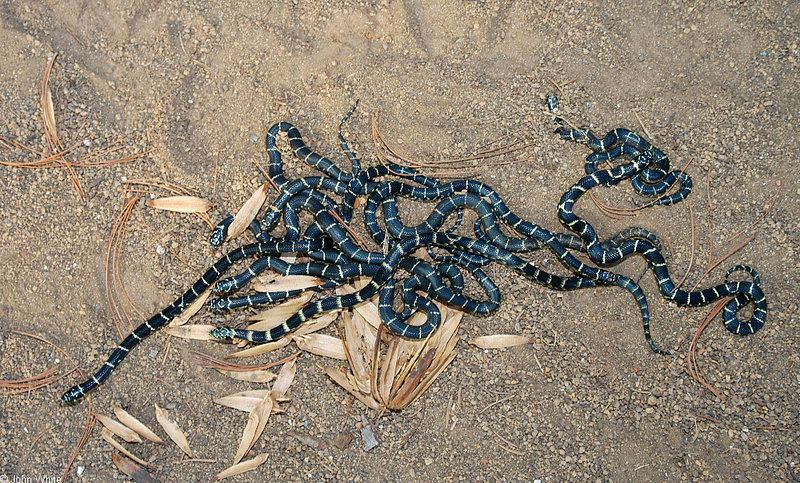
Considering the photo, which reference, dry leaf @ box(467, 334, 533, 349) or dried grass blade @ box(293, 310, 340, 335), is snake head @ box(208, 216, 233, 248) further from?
dry leaf @ box(467, 334, 533, 349)

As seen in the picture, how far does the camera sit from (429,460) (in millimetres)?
4887

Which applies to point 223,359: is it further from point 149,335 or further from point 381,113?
point 381,113

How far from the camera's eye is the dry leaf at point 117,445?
16.5 feet

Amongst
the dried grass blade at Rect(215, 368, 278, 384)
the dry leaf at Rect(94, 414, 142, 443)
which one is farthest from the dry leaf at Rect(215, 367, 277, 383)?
the dry leaf at Rect(94, 414, 142, 443)

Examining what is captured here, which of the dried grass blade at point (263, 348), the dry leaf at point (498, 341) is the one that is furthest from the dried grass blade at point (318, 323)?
the dry leaf at point (498, 341)

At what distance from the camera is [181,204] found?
5395 millimetres

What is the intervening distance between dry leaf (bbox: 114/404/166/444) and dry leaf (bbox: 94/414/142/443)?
4cm

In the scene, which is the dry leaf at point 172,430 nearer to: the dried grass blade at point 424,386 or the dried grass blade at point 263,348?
the dried grass blade at point 263,348

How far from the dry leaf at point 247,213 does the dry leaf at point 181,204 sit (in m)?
0.36

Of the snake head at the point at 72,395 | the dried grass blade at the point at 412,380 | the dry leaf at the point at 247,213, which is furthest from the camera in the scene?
the dry leaf at the point at 247,213

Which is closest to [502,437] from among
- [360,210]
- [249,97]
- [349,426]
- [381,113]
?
[349,426]

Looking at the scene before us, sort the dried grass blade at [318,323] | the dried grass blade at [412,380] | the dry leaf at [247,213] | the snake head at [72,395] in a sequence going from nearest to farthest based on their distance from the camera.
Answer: the dried grass blade at [412,380], the snake head at [72,395], the dried grass blade at [318,323], the dry leaf at [247,213]

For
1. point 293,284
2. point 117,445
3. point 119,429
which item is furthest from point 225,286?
point 117,445

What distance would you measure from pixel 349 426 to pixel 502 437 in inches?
60.0
